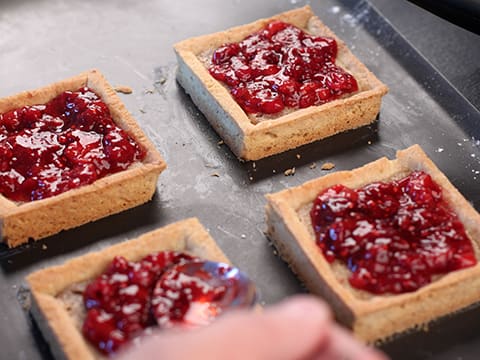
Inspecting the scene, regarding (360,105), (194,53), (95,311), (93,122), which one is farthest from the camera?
(194,53)

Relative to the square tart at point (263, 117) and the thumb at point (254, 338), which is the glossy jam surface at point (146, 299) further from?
the square tart at point (263, 117)

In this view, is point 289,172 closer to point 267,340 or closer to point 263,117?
point 263,117

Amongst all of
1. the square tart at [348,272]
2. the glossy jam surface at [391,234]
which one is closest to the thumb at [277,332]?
the square tart at [348,272]

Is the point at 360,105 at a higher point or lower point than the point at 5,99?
higher

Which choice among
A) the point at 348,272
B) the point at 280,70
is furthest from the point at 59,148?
the point at 348,272

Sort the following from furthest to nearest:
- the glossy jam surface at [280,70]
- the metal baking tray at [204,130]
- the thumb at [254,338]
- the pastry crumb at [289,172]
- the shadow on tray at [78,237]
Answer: the glossy jam surface at [280,70], the pastry crumb at [289,172], the shadow on tray at [78,237], the metal baking tray at [204,130], the thumb at [254,338]

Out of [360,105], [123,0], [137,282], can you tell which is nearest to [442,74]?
[360,105]

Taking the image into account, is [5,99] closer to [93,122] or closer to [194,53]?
[93,122]
